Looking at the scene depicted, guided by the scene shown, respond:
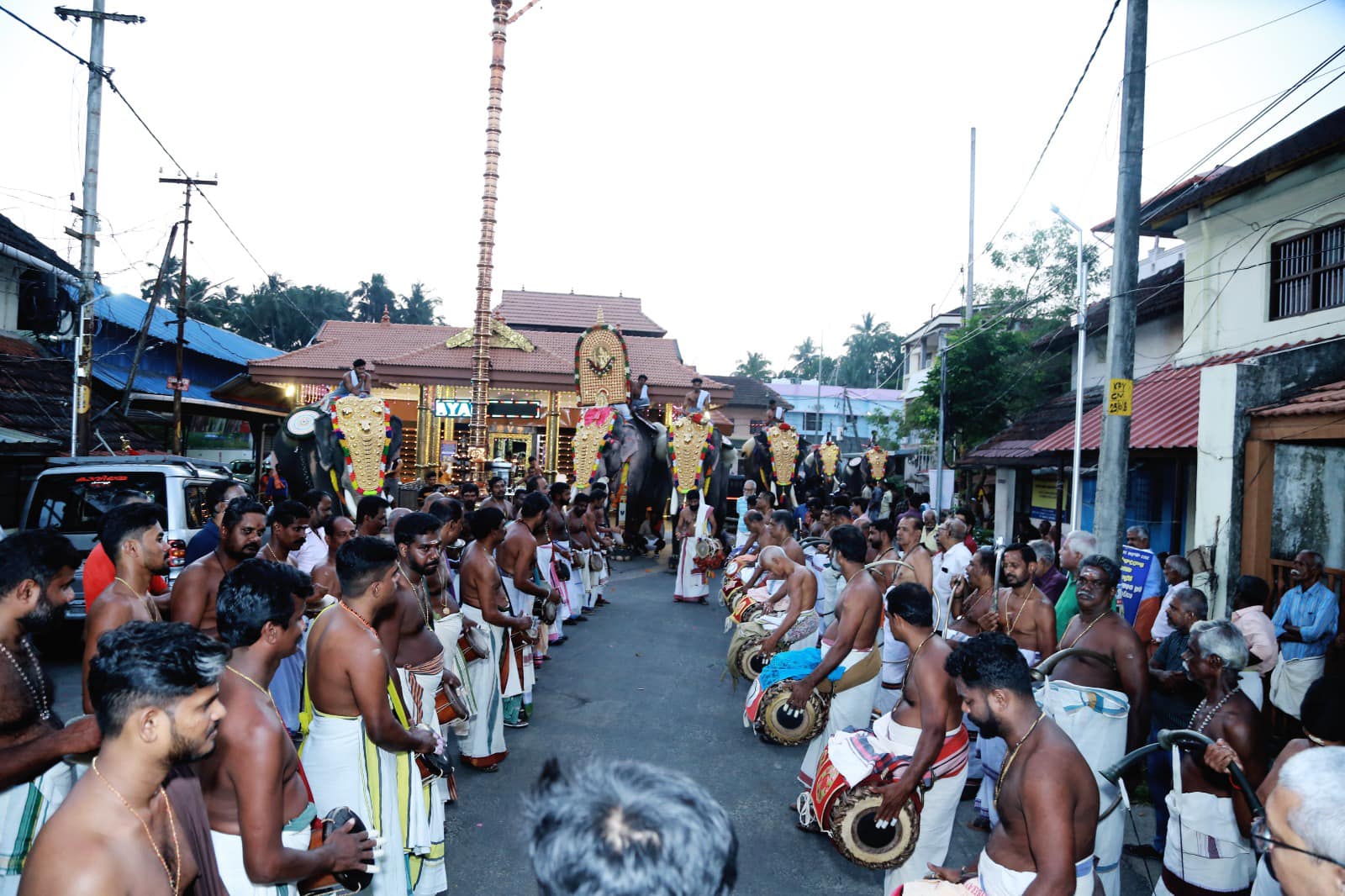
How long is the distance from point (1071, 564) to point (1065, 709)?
305 cm

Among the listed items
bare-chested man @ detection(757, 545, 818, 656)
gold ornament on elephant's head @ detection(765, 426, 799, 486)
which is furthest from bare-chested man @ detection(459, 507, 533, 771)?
gold ornament on elephant's head @ detection(765, 426, 799, 486)

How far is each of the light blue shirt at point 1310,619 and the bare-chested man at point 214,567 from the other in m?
7.06

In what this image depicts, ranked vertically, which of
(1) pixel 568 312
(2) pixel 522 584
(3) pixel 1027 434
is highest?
(1) pixel 568 312

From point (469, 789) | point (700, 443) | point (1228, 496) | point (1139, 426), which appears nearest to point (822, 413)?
point (700, 443)

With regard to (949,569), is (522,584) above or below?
below

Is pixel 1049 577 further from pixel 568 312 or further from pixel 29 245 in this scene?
pixel 568 312

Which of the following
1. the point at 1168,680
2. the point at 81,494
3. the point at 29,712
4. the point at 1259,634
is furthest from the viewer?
the point at 81,494

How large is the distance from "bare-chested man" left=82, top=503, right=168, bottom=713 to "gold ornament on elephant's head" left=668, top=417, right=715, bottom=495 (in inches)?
440

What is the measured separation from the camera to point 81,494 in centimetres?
870

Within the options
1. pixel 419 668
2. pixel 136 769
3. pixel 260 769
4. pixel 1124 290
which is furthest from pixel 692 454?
pixel 136 769

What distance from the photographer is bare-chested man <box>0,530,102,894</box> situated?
8.92 ft

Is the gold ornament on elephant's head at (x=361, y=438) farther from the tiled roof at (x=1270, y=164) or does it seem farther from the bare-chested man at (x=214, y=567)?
the tiled roof at (x=1270, y=164)

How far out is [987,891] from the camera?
2.96 meters

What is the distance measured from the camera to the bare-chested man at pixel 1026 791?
2.73m
